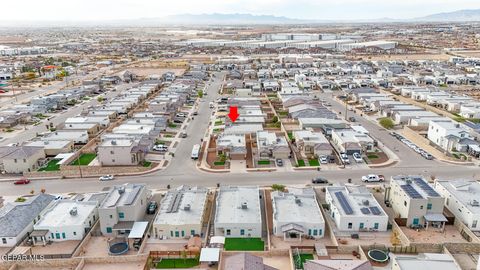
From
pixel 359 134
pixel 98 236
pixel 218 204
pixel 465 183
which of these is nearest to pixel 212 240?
pixel 218 204

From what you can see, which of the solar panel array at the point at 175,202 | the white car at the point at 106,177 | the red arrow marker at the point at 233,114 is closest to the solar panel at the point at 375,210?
the solar panel array at the point at 175,202

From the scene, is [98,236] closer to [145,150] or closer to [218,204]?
[218,204]

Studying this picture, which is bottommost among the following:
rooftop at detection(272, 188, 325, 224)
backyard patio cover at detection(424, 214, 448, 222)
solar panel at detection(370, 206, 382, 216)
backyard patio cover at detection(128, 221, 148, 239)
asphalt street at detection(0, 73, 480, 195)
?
asphalt street at detection(0, 73, 480, 195)

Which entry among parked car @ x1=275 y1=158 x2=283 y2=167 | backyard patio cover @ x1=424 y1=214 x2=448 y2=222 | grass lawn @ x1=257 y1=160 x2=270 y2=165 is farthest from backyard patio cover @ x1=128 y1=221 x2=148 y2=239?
backyard patio cover @ x1=424 y1=214 x2=448 y2=222

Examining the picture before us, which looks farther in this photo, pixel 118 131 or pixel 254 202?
pixel 118 131

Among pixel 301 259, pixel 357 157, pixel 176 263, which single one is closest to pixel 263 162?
pixel 357 157

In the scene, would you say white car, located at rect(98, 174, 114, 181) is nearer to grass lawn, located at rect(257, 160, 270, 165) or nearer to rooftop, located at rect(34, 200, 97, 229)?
rooftop, located at rect(34, 200, 97, 229)
